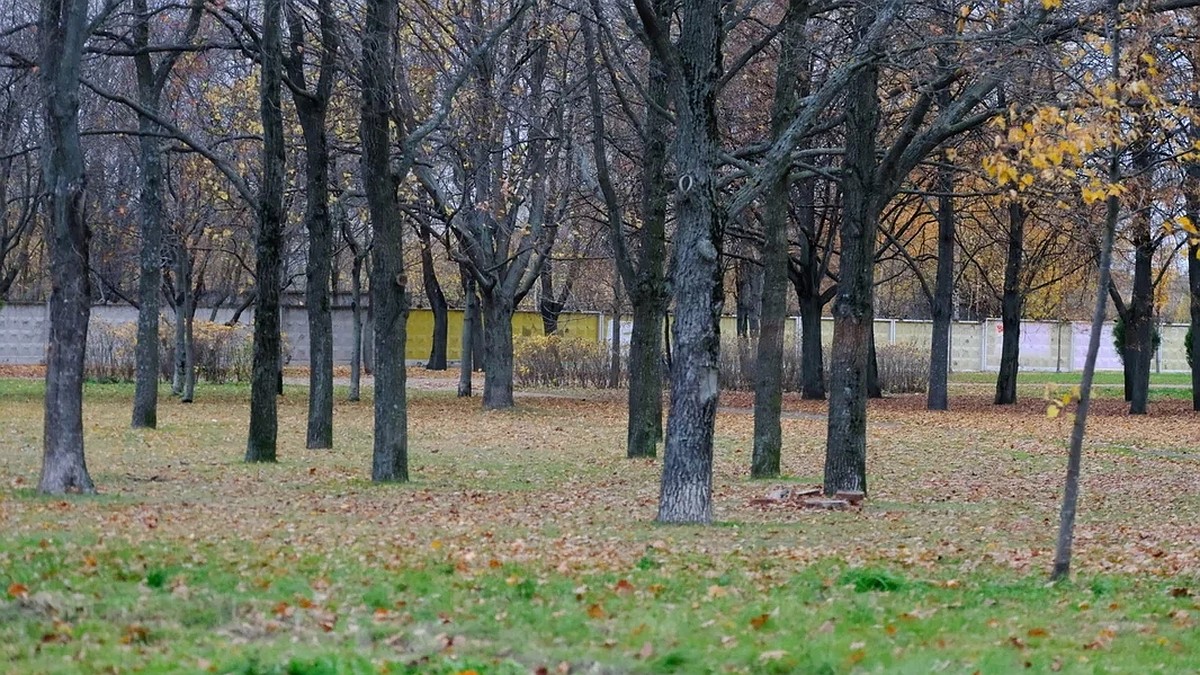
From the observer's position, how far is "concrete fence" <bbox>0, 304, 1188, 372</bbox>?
52.0m

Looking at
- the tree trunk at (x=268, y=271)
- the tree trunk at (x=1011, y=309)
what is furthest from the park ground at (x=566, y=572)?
the tree trunk at (x=1011, y=309)

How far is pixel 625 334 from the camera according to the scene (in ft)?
179

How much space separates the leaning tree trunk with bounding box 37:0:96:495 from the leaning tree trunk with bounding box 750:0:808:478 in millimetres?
7729

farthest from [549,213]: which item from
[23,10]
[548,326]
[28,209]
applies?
[548,326]

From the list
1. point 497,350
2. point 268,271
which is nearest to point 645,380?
point 268,271

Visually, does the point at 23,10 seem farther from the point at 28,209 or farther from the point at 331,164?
the point at 28,209

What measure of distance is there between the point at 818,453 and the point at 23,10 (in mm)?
17141

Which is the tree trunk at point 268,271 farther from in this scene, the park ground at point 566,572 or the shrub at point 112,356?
the shrub at point 112,356

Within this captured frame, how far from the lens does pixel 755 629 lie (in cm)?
680

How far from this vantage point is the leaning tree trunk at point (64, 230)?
12172 mm

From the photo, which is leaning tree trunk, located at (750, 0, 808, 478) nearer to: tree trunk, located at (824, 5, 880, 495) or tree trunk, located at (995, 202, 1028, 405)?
tree trunk, located at (824, 5, 880, 495)

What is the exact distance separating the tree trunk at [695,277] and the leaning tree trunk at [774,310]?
182 inches

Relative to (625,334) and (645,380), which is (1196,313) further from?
(625,334)

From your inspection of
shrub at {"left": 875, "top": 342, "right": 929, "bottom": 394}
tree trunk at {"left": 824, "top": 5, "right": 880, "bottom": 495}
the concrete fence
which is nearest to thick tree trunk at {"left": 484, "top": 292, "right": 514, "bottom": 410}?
shrub at {"left": 875, "top": 342, "right": 929, "bottom": 394}
